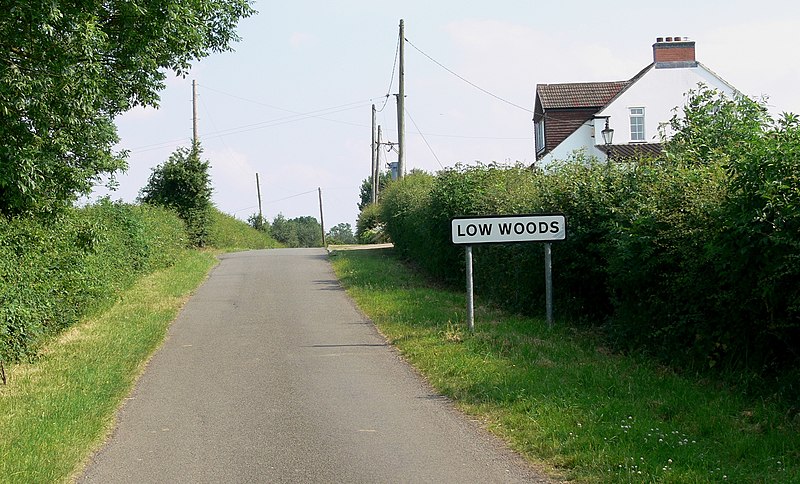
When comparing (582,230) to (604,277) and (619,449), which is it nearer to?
(604,277)

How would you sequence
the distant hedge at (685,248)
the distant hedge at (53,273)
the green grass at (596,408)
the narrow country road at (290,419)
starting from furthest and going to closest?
1. the distant hedge at (53,273)
2. the distant hedge at (685,248)
3. the narrow country road at (290,419)
4. the green grass at (596,408)

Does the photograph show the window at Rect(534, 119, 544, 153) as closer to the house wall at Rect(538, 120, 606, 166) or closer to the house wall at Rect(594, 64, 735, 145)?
the house wall at Rect(538, 120, 606, 166)

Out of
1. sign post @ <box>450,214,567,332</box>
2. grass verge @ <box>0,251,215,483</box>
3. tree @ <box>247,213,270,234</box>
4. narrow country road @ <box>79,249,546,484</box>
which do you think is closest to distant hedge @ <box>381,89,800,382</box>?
sign post @ <box>450,214,567,332</box>

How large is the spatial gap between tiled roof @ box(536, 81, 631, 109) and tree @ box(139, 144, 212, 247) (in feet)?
53.6

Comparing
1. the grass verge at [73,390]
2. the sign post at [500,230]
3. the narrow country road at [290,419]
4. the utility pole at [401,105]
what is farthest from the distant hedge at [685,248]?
the utility pole at [401,105]

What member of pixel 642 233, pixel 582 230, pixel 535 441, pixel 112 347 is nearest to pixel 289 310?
pixel 112 347

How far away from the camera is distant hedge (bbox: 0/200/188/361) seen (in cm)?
1143

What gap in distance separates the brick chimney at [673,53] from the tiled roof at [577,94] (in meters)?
1.75

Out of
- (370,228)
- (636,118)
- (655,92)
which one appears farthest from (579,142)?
(370,228)

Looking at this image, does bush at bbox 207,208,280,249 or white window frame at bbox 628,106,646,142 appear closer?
white window frame at bbox 628,106,646,142

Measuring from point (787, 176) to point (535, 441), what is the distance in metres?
3.24

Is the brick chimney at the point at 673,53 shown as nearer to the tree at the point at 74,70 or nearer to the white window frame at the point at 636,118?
the white window frame at the point at 636,118

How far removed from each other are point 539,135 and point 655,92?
6144 millimetres

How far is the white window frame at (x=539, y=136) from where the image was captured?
144 ft
